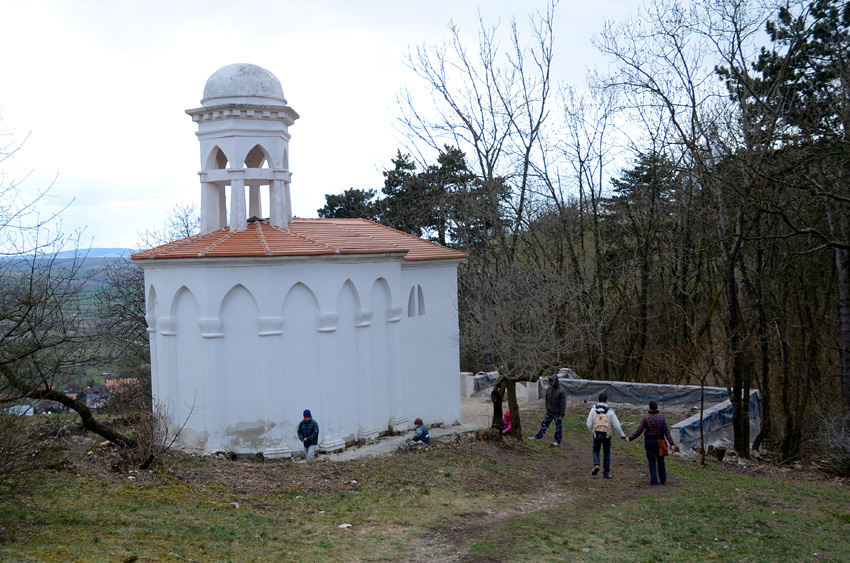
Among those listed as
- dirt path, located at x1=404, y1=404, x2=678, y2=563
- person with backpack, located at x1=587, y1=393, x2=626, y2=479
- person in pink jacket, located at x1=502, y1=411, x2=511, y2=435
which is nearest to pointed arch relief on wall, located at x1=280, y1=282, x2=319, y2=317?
dirt path, located at x1=404, y1=404, x2=678, y2=563

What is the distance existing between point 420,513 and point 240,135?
36.8ft

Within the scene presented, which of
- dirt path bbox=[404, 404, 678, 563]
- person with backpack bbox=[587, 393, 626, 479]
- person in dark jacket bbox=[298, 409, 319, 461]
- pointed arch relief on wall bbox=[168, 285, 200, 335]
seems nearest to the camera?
dirt path bbox=[404, 404, 678, 563]

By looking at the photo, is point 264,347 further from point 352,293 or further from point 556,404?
point 556,404

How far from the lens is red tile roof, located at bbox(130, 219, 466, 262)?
55.4 ft

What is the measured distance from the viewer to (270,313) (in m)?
16.8

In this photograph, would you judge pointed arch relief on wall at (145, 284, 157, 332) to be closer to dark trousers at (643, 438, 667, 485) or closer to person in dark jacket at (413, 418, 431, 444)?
person in dark jacket at (413, 418, 431, 444)

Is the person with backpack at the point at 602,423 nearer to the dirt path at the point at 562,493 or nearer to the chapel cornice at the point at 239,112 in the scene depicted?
the dirt path at the point at 562,493

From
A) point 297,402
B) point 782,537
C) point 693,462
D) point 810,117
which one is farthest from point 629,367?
point 782,537

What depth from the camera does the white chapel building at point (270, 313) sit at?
16.8 m

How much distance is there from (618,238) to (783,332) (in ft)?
39.1

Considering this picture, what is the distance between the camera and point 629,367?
3241 centimetres

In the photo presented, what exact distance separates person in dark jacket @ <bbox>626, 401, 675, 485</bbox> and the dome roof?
11.9 meters

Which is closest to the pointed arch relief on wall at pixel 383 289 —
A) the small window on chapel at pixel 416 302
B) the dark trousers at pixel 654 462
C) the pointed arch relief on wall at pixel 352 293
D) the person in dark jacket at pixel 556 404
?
the pointed arch relief on wall at pixel 352 293

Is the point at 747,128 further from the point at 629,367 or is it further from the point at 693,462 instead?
the point at 629,367
